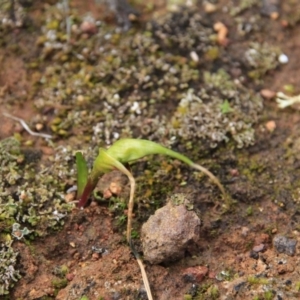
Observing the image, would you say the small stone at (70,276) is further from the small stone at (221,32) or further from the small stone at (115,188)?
the small stone at (221,32)

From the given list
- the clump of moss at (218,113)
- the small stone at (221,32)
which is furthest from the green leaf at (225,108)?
the small stone at (221,32)

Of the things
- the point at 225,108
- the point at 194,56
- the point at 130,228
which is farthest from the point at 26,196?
the point at 194,56

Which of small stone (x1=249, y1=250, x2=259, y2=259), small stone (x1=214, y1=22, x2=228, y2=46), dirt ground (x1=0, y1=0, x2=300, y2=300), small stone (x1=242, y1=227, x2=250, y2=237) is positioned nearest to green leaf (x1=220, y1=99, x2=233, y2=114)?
dirt ground (x1=0, y1=0, x2=300, y2=300)

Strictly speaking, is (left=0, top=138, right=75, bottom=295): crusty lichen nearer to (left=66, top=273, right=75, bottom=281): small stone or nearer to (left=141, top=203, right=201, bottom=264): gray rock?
(left=66, top=273, right=75, bottom=281): small stone

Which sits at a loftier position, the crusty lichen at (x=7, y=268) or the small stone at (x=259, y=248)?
the crusty lichen at (x=7, y=268)

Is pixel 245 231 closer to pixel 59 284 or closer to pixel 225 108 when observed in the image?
pixel 225 108
